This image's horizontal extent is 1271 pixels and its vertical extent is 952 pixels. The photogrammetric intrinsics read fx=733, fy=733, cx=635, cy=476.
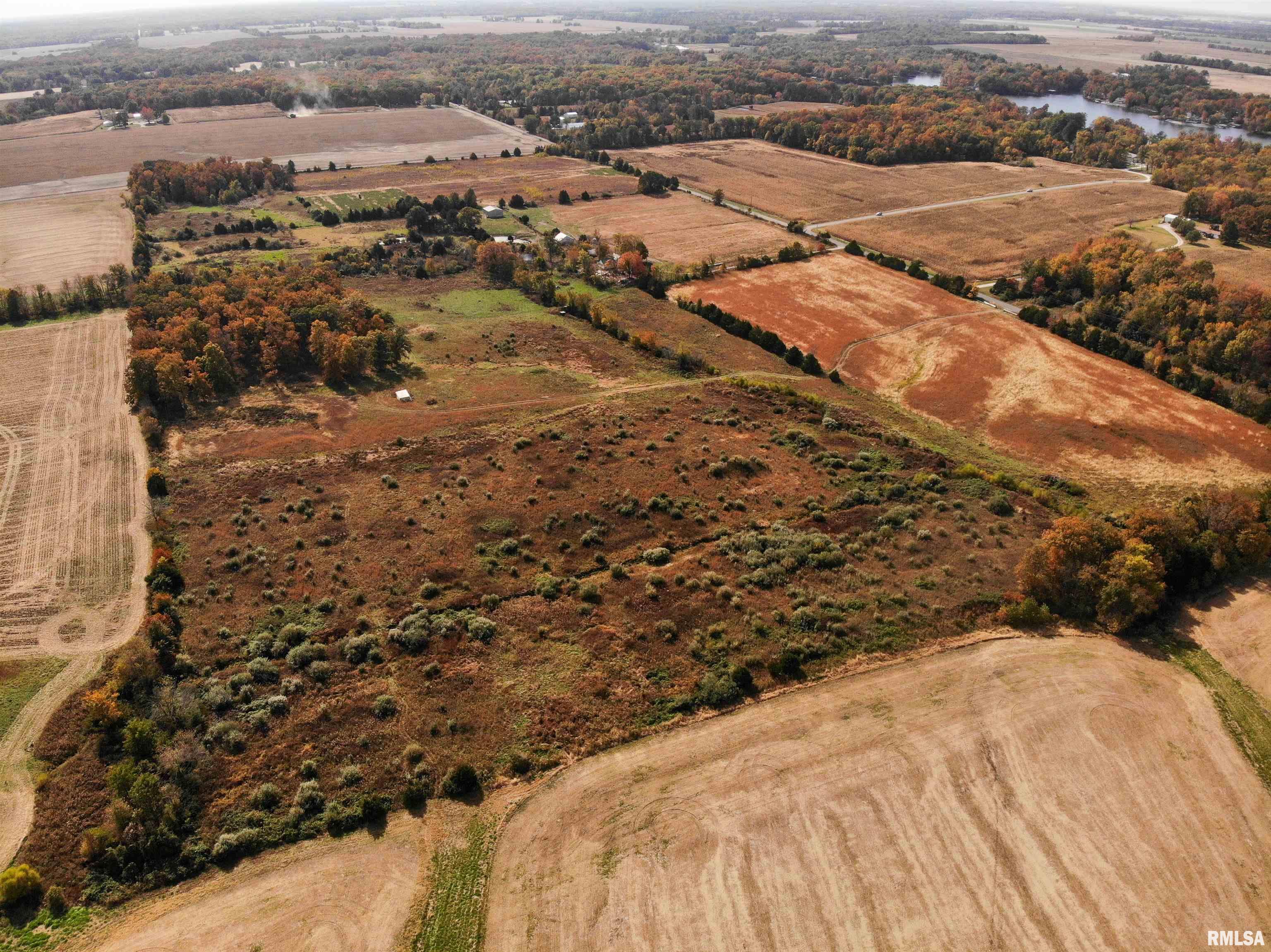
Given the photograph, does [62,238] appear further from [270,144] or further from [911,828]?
[911,828]

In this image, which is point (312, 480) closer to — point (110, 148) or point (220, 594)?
point (220, 594)

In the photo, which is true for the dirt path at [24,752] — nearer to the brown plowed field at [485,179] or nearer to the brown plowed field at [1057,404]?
the brown plowed field at [1057,404]

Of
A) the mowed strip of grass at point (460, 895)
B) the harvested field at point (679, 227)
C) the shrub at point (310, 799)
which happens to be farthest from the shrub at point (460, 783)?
the harvested field at point (679, 227)

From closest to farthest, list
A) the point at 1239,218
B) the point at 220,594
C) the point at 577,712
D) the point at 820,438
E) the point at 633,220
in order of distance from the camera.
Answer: the point at 577,712
the point at 220,594
the point at 820,438
the point at 1239,218
the point at 633,220

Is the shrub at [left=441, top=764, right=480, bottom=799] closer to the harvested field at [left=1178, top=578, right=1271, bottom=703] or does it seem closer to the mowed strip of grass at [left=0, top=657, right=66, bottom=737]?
the mowed strip of grass at [left=0, top=657, right=66, bottom=737]

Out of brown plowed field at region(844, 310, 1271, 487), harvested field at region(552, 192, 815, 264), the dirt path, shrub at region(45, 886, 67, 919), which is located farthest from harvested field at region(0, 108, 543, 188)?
shrub at region(45, 886, 67, 919)

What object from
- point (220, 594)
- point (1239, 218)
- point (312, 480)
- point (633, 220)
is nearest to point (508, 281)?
point (633, 220)
